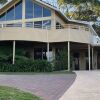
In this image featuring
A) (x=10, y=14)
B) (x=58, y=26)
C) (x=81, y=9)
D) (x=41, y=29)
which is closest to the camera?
(x=41, y=29)

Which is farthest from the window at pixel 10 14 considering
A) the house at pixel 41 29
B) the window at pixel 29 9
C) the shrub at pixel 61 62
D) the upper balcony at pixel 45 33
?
the shrub at pixel 61 62

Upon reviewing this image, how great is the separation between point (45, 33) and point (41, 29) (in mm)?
591

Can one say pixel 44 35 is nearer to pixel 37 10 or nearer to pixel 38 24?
pixel 38 24

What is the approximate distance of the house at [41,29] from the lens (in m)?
33.1

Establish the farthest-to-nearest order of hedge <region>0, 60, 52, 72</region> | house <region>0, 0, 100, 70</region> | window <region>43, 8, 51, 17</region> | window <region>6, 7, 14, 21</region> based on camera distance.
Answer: window <region>6, 7, 14, 21</region> < window <region>43, 8, 51, 17</region> < house <region>0, 0, 100, 70</region> < hedge <region>0, 60, 52, 72</region>

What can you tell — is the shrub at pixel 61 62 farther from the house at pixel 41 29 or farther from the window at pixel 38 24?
the window at pixel 38 24

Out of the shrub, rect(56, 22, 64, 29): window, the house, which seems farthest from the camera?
rect(56, 22, 64, 29): window

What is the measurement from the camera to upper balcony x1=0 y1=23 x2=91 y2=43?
105 ft

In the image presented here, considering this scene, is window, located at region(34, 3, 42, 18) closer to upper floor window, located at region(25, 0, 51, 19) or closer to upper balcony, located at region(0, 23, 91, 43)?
upper floor window, located at region(25, 0, 51, 19)

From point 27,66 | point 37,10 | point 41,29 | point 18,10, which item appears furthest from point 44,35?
point 18,10

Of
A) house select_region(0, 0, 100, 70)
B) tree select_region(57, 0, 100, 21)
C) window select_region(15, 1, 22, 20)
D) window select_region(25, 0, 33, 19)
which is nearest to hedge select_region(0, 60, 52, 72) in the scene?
house select_region(0, 0, 100, 70)

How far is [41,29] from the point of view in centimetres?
3328

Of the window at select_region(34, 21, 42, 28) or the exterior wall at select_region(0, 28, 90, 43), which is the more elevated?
the window at select_region(34, 21, 42, 28)

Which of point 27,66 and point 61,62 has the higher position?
point 61,62
